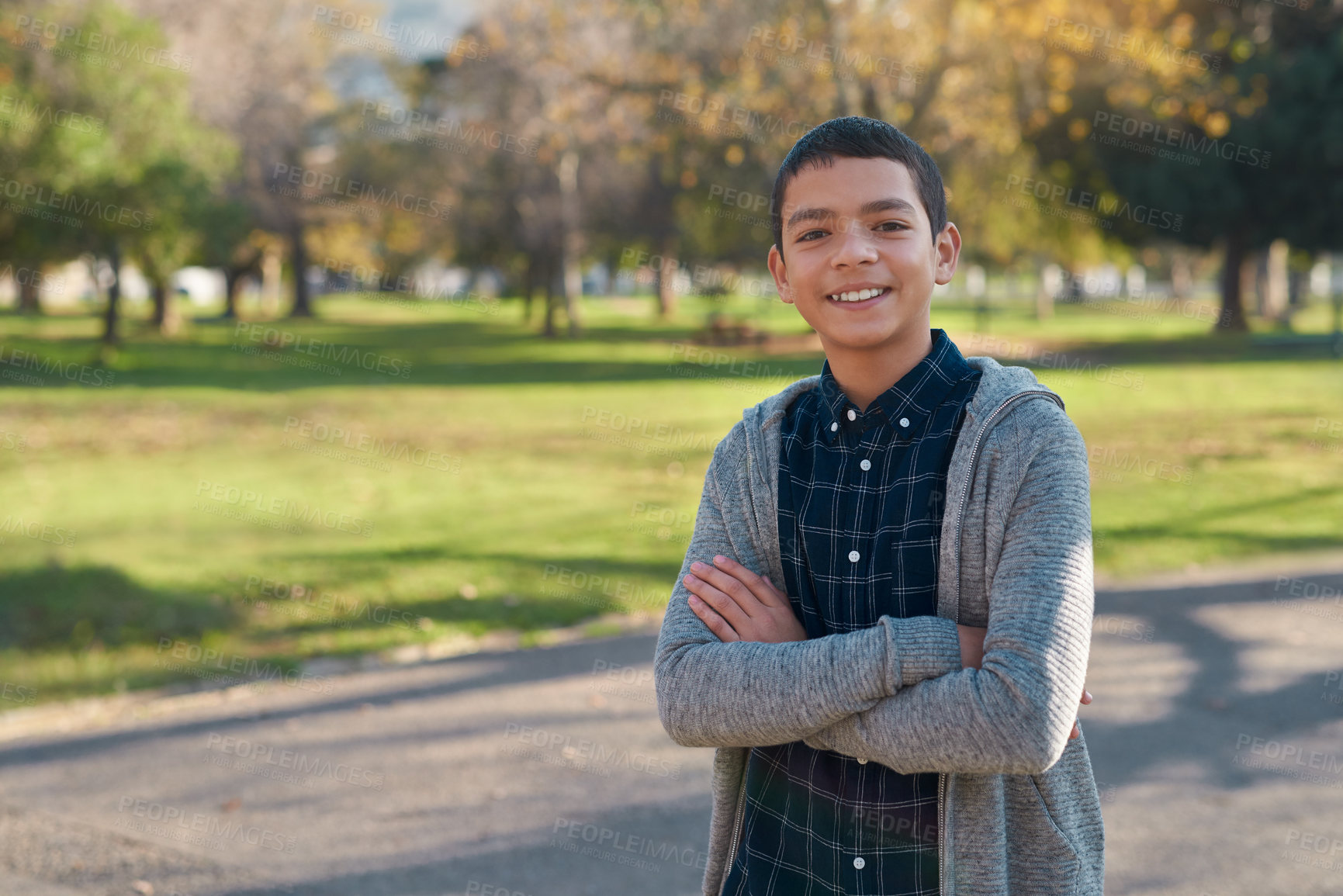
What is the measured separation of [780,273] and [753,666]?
0.79 metres

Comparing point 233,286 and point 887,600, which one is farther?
point 233,286

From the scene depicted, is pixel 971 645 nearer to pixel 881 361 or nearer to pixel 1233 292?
pixel 881 361

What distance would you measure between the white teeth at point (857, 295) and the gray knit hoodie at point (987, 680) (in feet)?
0.77

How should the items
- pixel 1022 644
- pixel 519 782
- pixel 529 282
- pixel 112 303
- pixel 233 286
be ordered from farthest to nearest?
pixel 233 286 < pixel 529 282 < pixel 112 303 < pixel 519 782 < pixel 1022 644

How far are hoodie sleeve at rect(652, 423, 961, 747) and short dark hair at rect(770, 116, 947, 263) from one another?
53cm

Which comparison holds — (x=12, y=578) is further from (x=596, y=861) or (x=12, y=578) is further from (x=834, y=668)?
(x=834, y=668)

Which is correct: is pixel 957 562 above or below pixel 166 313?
below

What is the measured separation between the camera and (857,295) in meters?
1.98

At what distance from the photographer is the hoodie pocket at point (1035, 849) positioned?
191 cm

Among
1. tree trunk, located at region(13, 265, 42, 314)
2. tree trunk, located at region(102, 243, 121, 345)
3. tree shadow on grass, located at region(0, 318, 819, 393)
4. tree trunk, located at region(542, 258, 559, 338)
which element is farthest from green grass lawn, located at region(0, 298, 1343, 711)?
tree trunk, located at region(542, 258, 559, 338)

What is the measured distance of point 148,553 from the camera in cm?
886

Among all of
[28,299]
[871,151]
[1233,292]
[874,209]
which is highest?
[28,299]

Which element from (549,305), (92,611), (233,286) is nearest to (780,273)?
(92,611)

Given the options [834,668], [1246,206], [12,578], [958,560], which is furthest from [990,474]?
[1246,206]
